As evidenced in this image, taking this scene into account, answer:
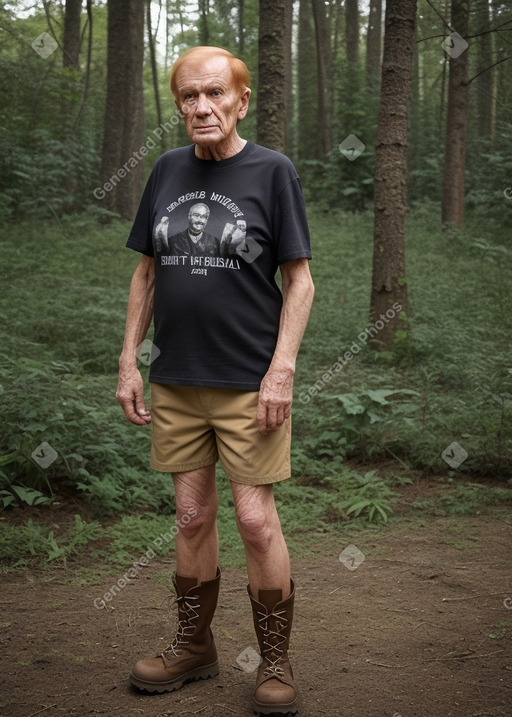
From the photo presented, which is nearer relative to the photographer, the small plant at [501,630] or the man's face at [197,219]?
the man's face at [197,219]

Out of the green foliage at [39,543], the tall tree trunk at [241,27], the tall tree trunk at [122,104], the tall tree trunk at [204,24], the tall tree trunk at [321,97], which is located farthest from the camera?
the tall tree trunk at [241,27]

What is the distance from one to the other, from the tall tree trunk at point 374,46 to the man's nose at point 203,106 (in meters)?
23.2

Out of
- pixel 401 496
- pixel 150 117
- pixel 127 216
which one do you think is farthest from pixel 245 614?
pixel 150 117

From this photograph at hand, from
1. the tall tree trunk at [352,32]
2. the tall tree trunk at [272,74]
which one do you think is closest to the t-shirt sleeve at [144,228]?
the tall tree trunk at [272,74]

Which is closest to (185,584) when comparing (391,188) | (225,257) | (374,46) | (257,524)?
(257,524)

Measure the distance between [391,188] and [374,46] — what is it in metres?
20.7

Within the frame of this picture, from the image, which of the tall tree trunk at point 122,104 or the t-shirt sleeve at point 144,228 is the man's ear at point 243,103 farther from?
the tall tree trunk at point 122,104

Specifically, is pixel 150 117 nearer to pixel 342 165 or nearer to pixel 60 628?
pixel 342 165

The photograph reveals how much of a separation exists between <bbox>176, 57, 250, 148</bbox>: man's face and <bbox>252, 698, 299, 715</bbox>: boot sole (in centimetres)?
214

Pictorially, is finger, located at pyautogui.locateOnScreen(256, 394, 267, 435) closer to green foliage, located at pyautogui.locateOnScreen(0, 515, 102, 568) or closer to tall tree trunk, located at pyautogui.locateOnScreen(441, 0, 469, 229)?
green foliage, located at pyautogui.locateOnScreen(0, 515, 102, 568)

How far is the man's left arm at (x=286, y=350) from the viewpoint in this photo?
2.85 m

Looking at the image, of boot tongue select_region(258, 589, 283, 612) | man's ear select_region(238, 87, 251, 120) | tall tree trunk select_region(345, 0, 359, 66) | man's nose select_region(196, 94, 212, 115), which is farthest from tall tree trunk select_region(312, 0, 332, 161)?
boot tongue select_region(258, 589, 283, 612)

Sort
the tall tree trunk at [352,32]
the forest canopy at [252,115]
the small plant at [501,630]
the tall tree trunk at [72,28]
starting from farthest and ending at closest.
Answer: the tall tree trunk at [352,32], the tall tree trunk at [72,28], the forest canopy at [252,115], the small plant at [501,630]

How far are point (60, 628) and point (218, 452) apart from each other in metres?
1.41
